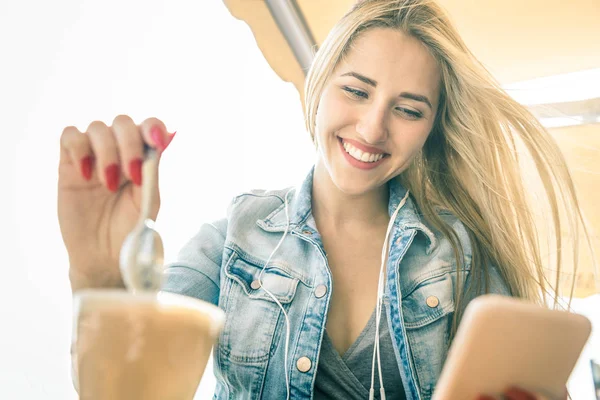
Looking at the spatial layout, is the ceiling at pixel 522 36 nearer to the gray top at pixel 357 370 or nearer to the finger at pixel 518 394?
the gray top at pixel 357 370

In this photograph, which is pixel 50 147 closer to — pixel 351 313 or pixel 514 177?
pixel 351 313

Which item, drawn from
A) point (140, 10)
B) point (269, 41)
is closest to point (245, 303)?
point (140, 10)

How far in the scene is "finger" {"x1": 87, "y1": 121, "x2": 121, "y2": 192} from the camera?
0.60 m

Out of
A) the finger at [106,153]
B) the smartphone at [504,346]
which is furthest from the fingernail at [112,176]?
the smartphone at [504,346]

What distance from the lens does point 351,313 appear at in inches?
44.6

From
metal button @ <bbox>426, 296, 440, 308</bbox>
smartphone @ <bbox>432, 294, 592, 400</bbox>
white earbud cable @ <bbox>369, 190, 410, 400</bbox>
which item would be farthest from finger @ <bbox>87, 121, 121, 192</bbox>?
metal button @ <bbox>426, 296, 440, 308</bbox>

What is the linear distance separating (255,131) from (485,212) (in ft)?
2.92

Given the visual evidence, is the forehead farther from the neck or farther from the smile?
the neck

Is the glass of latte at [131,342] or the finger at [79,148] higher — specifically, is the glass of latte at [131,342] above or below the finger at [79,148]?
below

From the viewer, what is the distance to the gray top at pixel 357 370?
104 cm

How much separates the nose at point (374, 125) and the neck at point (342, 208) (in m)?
0.18

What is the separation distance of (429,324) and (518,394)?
1.85 ft

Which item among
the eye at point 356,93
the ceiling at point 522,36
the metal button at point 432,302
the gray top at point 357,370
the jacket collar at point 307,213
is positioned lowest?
the gray top at point 357,370

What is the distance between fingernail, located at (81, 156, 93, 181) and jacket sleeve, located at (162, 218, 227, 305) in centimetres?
46
